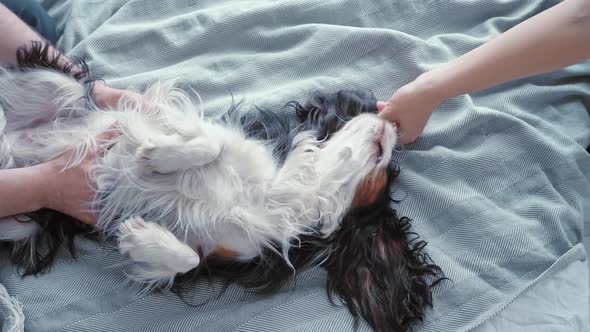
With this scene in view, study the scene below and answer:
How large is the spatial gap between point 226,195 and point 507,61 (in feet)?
2.96

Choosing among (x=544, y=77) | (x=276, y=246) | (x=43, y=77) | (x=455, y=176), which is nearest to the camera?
(x=276, y=246)

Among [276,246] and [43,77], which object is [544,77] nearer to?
[276,246]

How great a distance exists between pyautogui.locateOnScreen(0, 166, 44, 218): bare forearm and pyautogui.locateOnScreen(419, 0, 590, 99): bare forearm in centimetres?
116

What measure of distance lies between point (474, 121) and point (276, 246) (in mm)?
837

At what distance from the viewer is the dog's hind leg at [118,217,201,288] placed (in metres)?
1.39

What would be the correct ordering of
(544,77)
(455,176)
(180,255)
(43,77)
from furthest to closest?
(544,77) → (455,176) → (43,77) → (180,255)

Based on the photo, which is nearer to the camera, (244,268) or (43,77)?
(244,268)

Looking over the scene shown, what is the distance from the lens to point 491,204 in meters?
1.75

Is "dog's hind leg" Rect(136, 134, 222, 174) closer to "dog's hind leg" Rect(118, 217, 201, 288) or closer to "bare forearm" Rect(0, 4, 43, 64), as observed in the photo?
"dog's hind leg" Rect(118, 217, 201, 288)

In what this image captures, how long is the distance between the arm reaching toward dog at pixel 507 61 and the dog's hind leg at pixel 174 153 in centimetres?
57

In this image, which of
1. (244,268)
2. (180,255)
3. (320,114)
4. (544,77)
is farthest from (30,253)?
(544,77)

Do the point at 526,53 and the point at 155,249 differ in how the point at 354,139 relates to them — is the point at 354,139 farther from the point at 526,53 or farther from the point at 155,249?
the point at 155,249

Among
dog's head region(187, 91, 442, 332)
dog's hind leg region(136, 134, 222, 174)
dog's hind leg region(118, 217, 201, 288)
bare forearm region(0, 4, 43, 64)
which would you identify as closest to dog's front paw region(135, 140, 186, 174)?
dog's hind leg region(136, 134, 222, 174)

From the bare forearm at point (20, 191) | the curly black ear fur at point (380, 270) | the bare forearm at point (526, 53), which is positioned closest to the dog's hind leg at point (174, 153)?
the bare forearm at point (20, 191)
